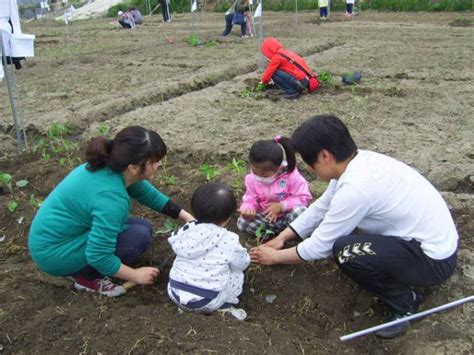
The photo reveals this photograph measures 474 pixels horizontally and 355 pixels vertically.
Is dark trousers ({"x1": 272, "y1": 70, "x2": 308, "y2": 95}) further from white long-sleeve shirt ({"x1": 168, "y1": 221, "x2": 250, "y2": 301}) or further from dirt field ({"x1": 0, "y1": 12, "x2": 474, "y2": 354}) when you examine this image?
white long-sleeve shirt ({"x1": 168, "y1": 221, "x2": 250, "y2": 301})

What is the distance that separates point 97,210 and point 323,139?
1175mm

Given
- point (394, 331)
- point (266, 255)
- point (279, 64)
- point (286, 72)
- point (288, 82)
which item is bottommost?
point (394, 331)

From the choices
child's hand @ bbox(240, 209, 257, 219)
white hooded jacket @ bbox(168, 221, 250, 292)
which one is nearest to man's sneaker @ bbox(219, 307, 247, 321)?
white hooded jacket @ bbox(168, 221, 250, 292)

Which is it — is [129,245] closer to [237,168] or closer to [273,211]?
[273,211]

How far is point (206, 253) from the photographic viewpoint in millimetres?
2580

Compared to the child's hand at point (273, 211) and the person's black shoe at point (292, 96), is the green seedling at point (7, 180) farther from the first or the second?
the person's black shoe at point (292, 96)

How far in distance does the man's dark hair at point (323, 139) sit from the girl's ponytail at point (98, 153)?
0.96m

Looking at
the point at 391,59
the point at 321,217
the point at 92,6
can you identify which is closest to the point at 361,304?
the point at 321,217

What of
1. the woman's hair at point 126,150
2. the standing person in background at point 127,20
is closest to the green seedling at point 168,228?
the woman's hair at point 126,150

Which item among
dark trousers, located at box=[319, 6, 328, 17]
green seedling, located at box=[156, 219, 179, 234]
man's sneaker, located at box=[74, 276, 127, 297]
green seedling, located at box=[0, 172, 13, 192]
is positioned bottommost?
man's sneaker, located at box=[74, 276, 127, 297]

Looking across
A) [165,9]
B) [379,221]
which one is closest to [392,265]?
[379,221]

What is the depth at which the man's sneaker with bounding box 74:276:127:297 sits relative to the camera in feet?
9.52

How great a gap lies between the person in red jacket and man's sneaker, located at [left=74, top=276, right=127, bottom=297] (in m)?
4.72

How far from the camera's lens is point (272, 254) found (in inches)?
A: 109
